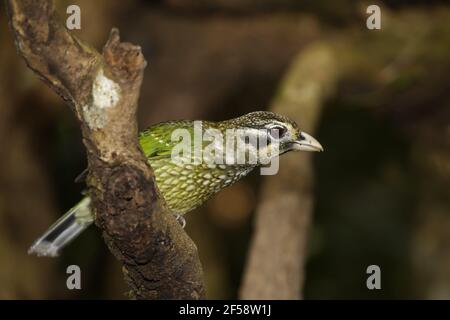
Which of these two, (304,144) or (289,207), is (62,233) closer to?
(304,144)

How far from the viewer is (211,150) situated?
13.1 feet

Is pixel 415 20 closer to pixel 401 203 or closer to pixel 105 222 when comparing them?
pixel 401 203

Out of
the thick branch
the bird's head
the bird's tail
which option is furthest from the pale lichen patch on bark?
the bird's tail

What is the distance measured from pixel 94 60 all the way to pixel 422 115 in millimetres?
5487

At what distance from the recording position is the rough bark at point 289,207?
210 inches

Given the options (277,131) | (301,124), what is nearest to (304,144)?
(277,131)

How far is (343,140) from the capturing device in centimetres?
900

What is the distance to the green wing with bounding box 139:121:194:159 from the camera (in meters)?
4.04

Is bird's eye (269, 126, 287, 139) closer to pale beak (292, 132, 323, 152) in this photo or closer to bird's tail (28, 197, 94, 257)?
pale beak (292, 132, 323, 152)

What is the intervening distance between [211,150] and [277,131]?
0.37 m

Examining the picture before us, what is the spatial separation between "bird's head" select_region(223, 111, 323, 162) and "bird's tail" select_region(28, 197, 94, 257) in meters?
1.17

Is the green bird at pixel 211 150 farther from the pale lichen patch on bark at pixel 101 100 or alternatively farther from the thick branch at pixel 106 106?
the pale lichen patch on bark at pixel 101 100
